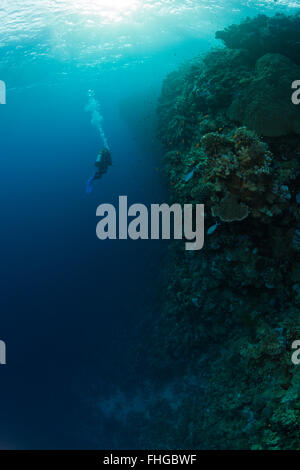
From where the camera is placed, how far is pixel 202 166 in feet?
23.9

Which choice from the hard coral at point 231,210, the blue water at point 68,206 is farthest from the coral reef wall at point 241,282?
the blue water at point 68,206

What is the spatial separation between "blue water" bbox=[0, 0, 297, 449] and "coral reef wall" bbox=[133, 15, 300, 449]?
1810 mm

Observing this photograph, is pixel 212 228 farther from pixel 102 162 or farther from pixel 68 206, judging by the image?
pixel 68 206

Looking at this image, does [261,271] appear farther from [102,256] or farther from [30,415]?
[30,415]

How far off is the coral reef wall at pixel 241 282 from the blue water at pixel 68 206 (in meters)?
1.81

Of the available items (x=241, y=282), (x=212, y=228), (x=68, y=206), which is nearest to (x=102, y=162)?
(x=68, y=206)

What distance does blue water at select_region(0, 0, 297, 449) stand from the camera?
27.5 ft

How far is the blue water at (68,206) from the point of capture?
838 cm

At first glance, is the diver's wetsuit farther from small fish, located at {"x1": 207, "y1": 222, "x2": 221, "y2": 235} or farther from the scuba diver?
small fish, located at {"x1": 207, "y1": 222, "x2": 221, "y2": 235}

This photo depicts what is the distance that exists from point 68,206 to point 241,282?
9.01 meters

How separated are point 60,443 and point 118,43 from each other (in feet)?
94.7

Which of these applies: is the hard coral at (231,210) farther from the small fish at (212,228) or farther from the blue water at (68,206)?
the blue water at (68,206)

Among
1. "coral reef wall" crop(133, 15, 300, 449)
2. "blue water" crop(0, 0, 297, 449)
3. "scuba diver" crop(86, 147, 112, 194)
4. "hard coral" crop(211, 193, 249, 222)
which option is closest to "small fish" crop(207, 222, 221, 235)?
"coral reef wall" crop(133, 15, 300, 449)

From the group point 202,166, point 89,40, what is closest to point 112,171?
point 202,166
